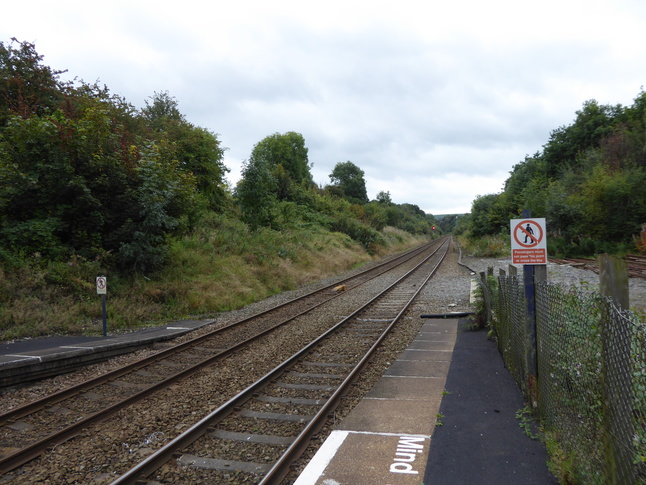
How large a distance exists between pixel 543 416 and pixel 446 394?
1457mm

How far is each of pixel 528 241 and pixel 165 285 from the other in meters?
11.9

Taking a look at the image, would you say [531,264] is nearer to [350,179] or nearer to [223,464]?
[223,464]

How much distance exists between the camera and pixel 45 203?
13.1 m

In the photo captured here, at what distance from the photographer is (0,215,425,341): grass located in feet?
35.0

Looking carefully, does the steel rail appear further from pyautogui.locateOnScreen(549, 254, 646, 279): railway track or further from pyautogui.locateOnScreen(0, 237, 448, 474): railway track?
pyautogui.locateOnScreen(549, 254, 646, 279): railway track

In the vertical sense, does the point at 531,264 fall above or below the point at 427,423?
above

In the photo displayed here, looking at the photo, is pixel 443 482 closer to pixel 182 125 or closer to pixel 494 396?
pixel 494 396

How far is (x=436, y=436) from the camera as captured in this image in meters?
4.71

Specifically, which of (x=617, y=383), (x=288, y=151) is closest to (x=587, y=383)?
(x=617, y=383)

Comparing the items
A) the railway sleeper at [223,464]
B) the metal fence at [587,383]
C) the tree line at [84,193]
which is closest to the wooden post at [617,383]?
the metal fence at [587,383]

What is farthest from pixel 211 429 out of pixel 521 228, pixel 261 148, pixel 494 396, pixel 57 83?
pixel 261 148

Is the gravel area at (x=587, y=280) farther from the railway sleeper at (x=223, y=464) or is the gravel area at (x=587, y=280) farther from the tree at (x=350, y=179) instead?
the tree at (x=350, y=179)

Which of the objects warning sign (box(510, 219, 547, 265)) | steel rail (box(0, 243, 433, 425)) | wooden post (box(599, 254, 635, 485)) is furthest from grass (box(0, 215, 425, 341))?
wooden post (box(599, 254, 635, 485))

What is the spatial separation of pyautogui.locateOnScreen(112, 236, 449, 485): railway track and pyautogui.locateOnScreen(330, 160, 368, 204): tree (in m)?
73.3
